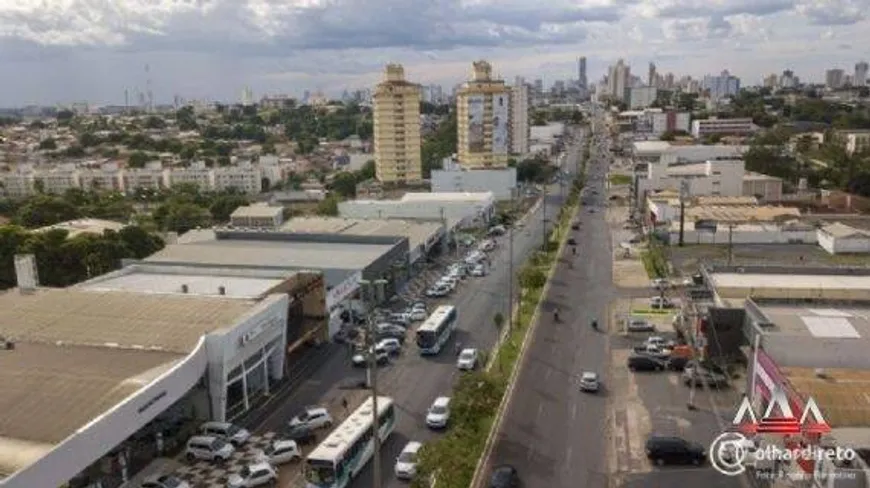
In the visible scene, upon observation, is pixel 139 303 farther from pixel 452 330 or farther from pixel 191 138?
pixel 191 138

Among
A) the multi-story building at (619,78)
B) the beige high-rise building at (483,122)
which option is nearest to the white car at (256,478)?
the beige high-rise building at (483,122)

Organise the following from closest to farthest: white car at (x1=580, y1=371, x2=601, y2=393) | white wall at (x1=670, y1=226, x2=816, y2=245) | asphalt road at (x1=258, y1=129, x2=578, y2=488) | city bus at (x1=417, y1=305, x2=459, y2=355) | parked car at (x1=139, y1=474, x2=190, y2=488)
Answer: parked car at (x1=139, y1=474, x2=190, y2=488) → asphalt road at (x1=258, y1=129, x2=578, y2=488) → white car at (x1=580, y1=371, x2=601, y2=393) → city bus at (x1=417, y1=305, x2=459, y2=355) → white wall at (x1=670, y1=226, x2=816, y2=245)

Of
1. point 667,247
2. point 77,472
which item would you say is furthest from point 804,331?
point 667,247

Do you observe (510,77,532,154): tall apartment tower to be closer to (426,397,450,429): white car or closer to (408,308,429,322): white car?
(408,308,429,322): white car

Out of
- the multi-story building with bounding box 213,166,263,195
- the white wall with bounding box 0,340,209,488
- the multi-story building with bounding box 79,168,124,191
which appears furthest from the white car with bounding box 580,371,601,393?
the multi-story building with bounding box 79,168,124,191

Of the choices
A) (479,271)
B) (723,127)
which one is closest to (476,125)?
(479,271)

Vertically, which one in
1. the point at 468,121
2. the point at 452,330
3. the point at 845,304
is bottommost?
the point at 452,330

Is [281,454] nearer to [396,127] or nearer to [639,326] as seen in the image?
[639,326]
